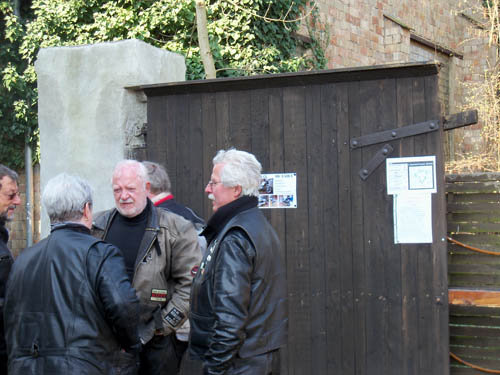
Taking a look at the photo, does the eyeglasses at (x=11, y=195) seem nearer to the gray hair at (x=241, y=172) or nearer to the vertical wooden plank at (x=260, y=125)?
the gray hair at (x=241, y=172)

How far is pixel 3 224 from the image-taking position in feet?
11.5

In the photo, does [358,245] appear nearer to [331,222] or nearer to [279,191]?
[331,222]

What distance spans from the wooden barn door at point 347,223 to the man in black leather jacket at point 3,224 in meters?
1.76

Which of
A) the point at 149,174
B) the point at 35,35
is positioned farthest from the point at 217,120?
the point at 35,35

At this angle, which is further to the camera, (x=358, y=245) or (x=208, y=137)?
(x=208, y=137)

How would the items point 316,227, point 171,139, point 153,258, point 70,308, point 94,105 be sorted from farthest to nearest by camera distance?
point 94,105 < point 171,139 < point 316,227 < point 153,258 < point 70,308

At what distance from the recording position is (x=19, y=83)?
12.5 meters

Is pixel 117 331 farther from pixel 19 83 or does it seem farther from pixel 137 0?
pixel 19 83

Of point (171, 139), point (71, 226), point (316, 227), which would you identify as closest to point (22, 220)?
point (171, 139)

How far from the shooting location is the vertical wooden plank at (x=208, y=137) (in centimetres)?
502

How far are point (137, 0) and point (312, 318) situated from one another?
713 centimetres

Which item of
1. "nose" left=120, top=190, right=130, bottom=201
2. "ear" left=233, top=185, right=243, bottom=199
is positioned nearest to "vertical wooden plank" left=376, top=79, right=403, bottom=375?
"ear" left=233, top=185, right=243, bottom=199

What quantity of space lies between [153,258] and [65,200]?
852mm

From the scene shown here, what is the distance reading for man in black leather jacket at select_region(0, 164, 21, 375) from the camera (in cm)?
328
